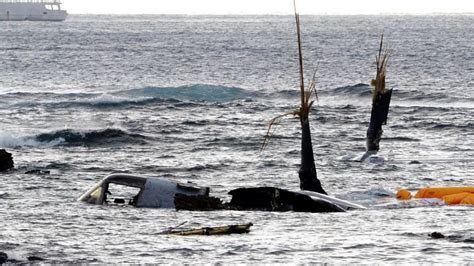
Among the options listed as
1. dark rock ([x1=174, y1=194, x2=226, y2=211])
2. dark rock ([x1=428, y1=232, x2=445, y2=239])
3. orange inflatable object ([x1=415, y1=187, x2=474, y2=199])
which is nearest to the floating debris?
dark rock ([x1=174, y1=194, x2=226, y2=211])

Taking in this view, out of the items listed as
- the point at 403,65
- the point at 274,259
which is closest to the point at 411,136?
the point at 274,259

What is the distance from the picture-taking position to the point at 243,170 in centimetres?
3903

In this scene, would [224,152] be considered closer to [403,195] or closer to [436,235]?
[403,195]

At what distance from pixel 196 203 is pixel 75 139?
811 inches

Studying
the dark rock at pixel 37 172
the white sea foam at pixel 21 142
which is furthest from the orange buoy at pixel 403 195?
the white sea foam at pixel 21 142

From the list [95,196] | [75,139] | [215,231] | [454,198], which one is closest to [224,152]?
[75,139]

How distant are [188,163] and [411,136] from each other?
1348cm

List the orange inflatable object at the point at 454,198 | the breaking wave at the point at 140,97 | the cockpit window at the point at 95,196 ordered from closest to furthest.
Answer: the orange inflatable object at the point at 454,198, the cockpit window at the point at 95,196, the breaking wave at the point at 140,97

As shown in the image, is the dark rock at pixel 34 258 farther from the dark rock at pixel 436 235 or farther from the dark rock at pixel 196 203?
the dark rock at pixel 436 235

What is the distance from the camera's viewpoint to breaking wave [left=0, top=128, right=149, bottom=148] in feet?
155

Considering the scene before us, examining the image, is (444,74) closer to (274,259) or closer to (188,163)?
(188,163)

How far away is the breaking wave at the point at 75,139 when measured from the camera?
47344 mm

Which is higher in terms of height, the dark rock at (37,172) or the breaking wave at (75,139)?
the dark rock at (37,172)

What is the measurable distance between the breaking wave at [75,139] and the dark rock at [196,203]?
62.1 feet
